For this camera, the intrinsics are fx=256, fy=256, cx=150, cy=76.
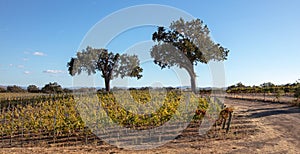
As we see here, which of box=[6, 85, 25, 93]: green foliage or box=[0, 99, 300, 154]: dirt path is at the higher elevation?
box=[6, 85, 25, 93]: green foliage

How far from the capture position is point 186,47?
29.5 meters

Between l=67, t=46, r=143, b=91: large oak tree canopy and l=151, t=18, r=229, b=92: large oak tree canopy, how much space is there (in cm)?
593

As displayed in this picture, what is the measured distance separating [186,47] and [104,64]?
1366cm

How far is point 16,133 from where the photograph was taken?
11.7 metres

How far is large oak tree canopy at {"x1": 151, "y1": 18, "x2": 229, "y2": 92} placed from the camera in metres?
29.6

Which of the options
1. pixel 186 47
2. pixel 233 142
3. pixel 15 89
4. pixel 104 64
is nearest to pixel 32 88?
pixel 15 89

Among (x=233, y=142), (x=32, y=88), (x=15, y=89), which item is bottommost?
(x=233, y=142)

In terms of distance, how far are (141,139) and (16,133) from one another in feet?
20.6

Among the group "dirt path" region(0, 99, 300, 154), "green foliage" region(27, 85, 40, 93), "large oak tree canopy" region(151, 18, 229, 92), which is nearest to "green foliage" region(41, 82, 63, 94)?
"green foliage" region(27, 85, 40, 93)

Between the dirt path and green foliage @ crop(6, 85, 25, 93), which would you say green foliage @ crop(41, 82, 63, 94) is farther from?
the dirt path

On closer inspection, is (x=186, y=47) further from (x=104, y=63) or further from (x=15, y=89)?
(x=15, y=89)

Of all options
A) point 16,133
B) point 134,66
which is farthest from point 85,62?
point 16,133

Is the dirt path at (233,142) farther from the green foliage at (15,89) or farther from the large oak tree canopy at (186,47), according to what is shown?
the green foliage at (15,89)

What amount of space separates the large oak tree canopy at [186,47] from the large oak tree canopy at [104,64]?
593cm
